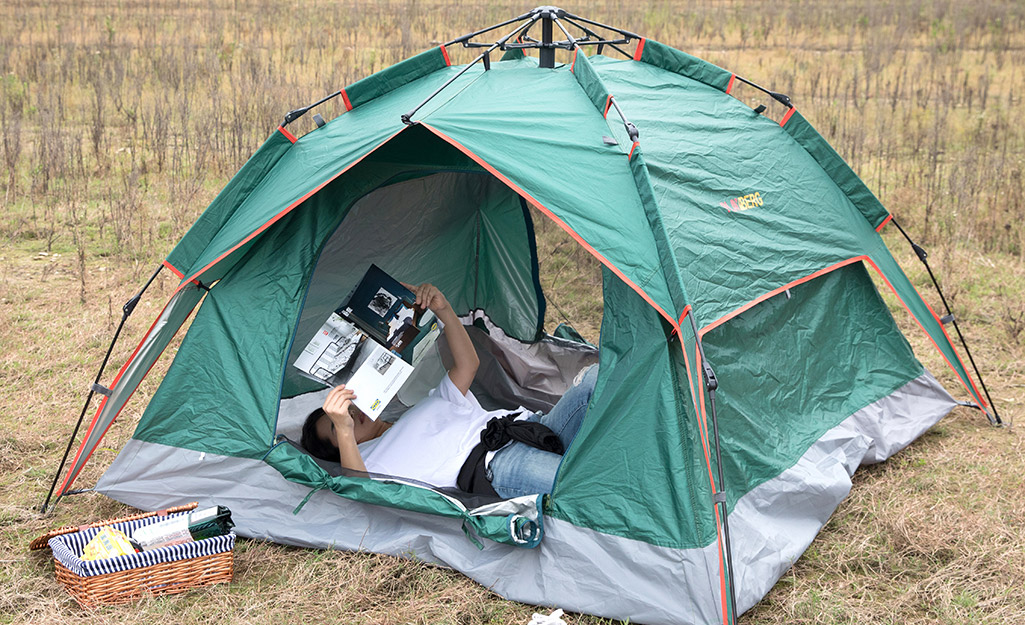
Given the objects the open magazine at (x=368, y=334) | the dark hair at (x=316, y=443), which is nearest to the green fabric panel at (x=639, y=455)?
the open magazine at (x=368, y=334)

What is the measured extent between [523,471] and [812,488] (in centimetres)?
94

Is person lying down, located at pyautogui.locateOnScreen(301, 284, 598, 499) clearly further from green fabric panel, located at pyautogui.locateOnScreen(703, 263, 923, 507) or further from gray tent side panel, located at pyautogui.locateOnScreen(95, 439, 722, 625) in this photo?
green fabric panel, located at pyautogui.locateOnScreen(703, 263, 923, 507)

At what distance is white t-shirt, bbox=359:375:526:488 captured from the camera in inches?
118

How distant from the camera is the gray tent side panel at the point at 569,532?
8.02 feet

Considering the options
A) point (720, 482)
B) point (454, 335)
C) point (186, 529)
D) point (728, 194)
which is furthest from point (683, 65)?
point (186, 529)

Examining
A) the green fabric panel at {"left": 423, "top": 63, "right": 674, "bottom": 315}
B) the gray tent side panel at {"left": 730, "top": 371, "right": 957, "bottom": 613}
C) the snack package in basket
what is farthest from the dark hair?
the gray tent side panel at {"left": 730, "top": 371, "right": 957, "bottom": 613}

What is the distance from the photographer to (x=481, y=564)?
8.66ft

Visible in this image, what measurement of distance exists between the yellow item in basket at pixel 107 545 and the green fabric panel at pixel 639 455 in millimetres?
1261

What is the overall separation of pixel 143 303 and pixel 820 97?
6.71m

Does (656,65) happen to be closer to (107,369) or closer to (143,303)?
(107,369)

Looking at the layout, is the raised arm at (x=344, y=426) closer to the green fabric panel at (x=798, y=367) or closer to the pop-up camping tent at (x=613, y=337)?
the pop-up camping tent at (x=613, y=337)

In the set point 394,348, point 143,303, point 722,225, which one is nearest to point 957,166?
point 722,225

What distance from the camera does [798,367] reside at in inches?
123

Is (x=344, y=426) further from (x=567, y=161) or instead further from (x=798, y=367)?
(x=798, y=367)
